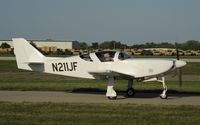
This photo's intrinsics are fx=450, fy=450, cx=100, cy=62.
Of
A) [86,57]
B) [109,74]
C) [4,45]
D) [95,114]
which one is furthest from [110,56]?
[4,45]

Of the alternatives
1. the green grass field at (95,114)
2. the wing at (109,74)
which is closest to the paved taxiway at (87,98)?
the wing at (109,74)

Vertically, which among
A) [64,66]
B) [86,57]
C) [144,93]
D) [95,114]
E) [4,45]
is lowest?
[144,93]

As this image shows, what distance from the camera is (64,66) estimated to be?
20938 mm

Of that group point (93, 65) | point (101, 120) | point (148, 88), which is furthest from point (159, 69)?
point (101, 120)

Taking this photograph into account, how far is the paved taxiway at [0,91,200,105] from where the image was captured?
17875 mm

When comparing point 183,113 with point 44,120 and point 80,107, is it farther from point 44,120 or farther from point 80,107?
point 44,120

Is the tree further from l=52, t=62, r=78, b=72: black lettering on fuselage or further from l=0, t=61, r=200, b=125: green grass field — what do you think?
l=0, t=61, r=200, b=125: green grass field

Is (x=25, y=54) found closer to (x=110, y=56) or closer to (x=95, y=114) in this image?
(x=110, y=56)

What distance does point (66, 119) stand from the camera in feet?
40.2

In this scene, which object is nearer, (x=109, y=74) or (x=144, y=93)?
(x=109, y=74)

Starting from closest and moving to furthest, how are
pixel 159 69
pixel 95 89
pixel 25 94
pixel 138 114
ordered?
1. pixel 138 114
2. pixel 159 69
3. pixel 25 94
4. pixel 95 89

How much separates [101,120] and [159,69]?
24.1ft

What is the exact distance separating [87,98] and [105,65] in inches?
67.5

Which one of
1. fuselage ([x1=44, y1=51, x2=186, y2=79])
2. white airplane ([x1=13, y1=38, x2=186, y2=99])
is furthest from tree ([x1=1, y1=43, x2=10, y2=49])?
fuselage ([x1=44, y1=51, x2=186, y2=79])
